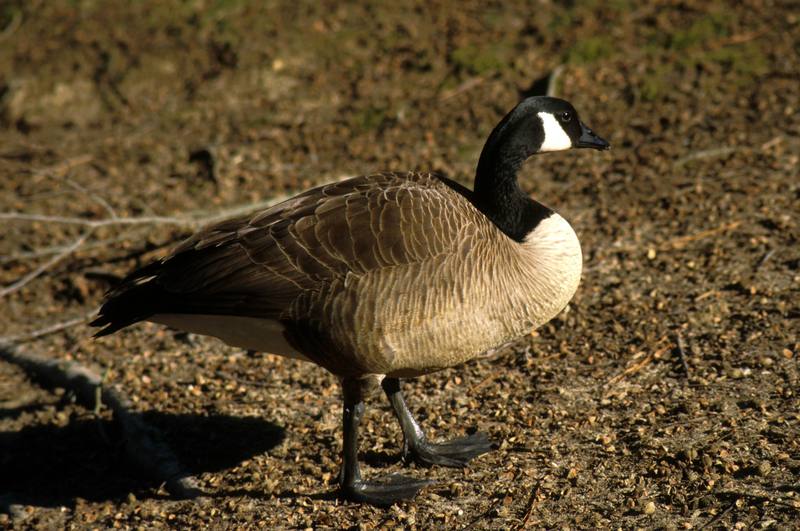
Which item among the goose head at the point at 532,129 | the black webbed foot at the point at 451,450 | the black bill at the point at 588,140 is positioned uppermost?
the goose head at the point at 532,129

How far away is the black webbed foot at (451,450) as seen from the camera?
468cm

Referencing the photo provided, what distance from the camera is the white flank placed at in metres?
4.45

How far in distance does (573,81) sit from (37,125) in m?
5.47

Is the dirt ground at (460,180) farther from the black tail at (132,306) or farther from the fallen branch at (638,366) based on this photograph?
the black tail at (132,306)

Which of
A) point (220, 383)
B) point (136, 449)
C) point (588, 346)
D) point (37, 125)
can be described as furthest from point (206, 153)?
point (588, 346)

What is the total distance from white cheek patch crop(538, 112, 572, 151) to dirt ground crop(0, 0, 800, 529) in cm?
134

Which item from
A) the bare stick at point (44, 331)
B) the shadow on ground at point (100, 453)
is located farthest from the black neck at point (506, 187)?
the bare stick at point (44, 331)

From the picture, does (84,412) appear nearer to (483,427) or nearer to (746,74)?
(483,427)

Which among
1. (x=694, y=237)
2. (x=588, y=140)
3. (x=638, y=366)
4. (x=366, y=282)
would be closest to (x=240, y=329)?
(x=366, y=282)

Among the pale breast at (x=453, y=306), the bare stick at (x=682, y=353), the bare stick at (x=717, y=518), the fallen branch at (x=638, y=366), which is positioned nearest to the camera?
the bare stick at (x=717, y=518)

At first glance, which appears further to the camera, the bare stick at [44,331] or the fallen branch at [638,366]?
the bare stick at [44,331]

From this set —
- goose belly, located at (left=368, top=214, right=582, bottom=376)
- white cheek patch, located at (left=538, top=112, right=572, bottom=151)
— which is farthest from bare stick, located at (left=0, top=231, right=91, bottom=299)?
white cheek patch, located at (left=538, top=112, right=572, bottom=151)

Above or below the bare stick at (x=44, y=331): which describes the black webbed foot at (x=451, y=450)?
below

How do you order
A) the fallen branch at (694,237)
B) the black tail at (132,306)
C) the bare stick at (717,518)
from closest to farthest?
the bare stick at (717,518) → the black tail at (132,306) → the fallen branch at (694,237)
